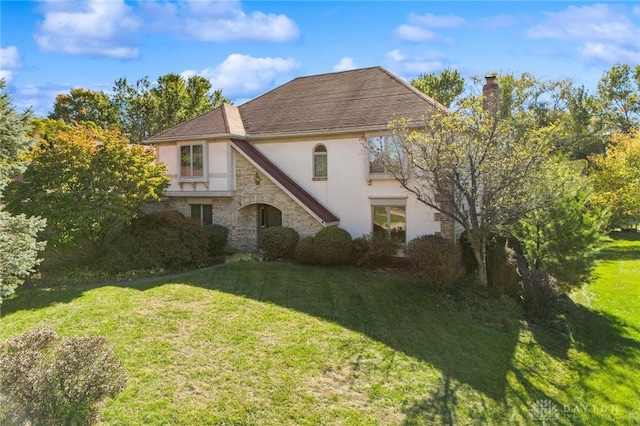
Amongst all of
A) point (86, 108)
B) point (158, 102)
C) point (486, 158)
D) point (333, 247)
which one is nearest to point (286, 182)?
point (333, 247)

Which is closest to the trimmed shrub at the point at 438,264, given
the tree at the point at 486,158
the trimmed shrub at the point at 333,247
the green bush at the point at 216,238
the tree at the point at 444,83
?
the tree at the point at 486,158

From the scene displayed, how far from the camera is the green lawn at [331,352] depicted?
7.16 meters

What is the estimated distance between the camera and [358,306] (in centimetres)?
1201

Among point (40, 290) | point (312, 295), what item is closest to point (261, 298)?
point (312, 295)

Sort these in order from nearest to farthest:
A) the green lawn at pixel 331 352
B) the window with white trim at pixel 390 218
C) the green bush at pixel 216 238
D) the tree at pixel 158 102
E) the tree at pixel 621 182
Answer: the green lawn at pixel 331 352 < the window with white trim at pixel 390 218 < the green bush at pixel 216 238 < the tree at pixel 621 182 < the tree at pixel 158 102

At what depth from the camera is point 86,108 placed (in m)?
42.3

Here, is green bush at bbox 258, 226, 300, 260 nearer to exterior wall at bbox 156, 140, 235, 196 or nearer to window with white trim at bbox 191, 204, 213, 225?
exterior wall at bbox 156, 140, 235, 196

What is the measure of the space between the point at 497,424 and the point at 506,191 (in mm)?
7709

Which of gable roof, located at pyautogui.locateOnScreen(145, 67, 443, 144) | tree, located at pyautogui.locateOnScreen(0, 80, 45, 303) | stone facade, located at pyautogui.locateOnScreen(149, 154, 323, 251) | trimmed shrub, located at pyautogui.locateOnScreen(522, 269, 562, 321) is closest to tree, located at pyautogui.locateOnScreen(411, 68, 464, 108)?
gable roof, located at pyautogui.locateOnScreen(145, 67, 443, 144)

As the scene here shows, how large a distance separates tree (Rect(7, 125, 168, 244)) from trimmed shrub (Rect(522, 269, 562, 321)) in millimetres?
14412

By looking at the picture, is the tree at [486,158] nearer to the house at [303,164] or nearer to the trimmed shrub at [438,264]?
the trimmed shrub at [438,264]

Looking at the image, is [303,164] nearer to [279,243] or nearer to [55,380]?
[279,243]

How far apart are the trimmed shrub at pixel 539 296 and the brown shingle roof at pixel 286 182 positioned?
26.5ft

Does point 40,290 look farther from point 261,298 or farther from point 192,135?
point 192,135
